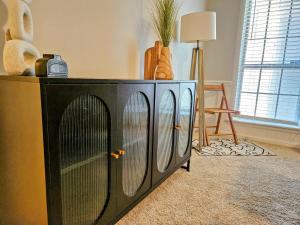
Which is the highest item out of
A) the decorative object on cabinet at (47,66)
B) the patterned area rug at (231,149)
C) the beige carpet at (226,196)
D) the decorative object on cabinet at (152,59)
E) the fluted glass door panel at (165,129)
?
the decorative object on cabinet at (152,59)

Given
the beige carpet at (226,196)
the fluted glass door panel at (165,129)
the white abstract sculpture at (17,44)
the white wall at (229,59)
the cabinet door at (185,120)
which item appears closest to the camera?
the white abstract sculpture at (17,44)

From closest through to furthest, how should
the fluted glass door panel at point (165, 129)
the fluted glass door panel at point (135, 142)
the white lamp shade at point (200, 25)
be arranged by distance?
the fluted glass door panel at point (135, 142)
the fluted glass door panel at point (165, 129)
the white lamp shade at point (200, 25)

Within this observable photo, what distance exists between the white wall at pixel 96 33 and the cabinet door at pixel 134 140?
0.49 metres

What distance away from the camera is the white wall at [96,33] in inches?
42.8

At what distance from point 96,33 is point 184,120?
964mm

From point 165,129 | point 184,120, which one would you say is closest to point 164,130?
point 165,129

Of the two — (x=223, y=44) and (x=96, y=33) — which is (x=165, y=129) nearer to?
(x=96, y=33)

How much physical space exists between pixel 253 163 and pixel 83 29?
6.77 feet

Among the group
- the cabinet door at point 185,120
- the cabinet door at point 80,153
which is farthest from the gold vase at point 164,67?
the cabinet door at point 80,153

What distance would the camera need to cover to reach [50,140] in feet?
2.13

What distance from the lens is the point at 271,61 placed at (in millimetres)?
2809

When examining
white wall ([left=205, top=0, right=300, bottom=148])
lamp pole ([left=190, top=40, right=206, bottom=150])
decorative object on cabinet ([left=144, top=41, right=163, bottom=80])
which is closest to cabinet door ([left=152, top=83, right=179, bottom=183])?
decorative object on cabinet ([left=144, top=41, right=163, bottom=80])

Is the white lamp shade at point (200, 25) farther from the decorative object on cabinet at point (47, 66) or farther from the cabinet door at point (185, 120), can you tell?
the decorative object on cabinet at point (47, 66)

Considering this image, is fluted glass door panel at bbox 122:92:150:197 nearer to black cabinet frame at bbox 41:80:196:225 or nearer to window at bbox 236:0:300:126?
black cabinet frame at bbox 41:80:196:225
